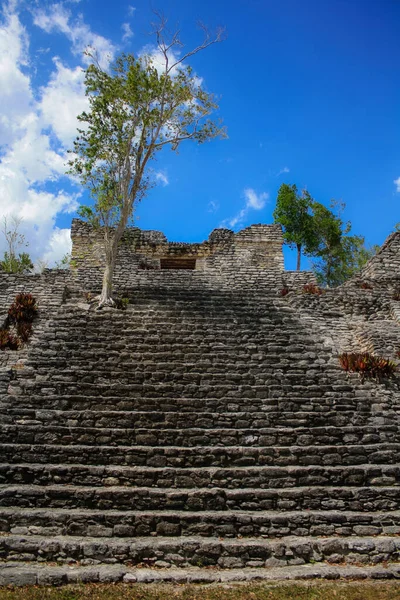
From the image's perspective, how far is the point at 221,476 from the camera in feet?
18.5

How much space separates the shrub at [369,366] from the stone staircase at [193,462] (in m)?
0.29

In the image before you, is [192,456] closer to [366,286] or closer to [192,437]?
[192,437]

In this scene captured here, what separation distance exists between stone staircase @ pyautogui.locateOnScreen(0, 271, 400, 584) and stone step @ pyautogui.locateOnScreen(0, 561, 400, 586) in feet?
0.07

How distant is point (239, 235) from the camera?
15.4 m

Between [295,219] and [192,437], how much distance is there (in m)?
17.3

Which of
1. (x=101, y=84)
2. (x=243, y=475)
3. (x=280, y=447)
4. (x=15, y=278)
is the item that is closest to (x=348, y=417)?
(x=280, y=447)

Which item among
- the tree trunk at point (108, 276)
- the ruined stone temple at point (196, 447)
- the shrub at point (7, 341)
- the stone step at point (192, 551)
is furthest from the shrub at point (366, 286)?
the shrub at point (7, 341)

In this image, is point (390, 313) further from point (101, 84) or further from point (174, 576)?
point (101, 84)

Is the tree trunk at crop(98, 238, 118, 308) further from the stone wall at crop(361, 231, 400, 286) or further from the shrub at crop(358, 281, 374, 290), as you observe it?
the stone wall at crop(361, 231, 400, 286)

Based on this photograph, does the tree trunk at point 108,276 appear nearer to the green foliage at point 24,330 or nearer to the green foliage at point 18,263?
the green foliage at point 24,330

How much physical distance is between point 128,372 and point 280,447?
303cm

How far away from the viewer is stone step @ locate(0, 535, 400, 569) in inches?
183

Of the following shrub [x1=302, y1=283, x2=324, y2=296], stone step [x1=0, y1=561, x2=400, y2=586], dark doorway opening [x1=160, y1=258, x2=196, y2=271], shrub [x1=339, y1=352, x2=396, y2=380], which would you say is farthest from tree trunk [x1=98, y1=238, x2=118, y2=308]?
stone step [x1=0, y1=561, x2=400, y2=586]

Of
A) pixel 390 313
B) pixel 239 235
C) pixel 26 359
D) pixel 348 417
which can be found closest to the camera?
pixel 348 417
